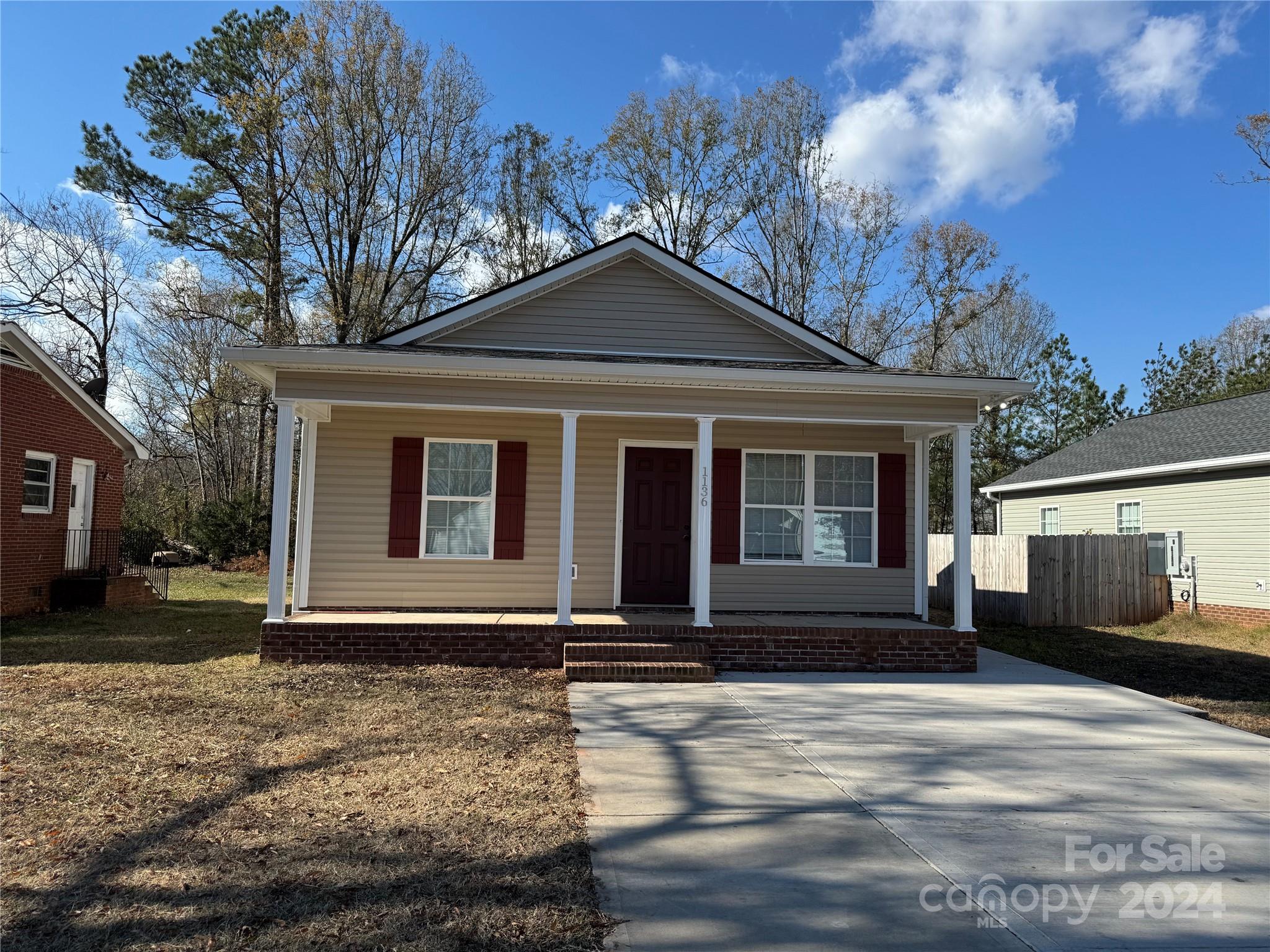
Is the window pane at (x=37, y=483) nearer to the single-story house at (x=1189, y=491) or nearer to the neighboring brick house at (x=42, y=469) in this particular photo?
the neighboring brick house at (x=42, y=469)

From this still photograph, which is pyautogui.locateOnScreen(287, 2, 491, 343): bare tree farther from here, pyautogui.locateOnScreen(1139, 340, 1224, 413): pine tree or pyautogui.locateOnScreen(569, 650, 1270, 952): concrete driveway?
pyautogui.locateOnScreen(1139, 340, 1224, 413): pine tree

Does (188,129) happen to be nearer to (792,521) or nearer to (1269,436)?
(792,521)

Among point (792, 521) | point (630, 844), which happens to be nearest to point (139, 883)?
point (630, 844)

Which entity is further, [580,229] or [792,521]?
[580,229]

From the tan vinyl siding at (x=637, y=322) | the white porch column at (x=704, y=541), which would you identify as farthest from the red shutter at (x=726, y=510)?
the white porch column at (x=704, y=541)

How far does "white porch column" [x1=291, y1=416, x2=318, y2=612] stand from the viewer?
30.5 feet

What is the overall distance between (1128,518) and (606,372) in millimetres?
13744

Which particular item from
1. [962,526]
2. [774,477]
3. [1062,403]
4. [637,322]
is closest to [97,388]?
[637,322]

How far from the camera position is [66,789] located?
438cm

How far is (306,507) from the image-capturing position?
939 centimetres

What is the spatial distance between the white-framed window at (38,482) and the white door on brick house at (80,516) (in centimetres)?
61

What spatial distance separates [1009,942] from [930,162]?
2386cm

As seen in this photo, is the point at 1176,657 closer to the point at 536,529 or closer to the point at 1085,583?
the point at 1085,583

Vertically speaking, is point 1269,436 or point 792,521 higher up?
point 1269,436
